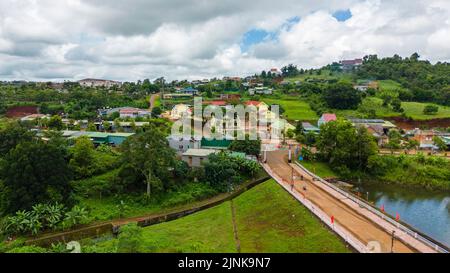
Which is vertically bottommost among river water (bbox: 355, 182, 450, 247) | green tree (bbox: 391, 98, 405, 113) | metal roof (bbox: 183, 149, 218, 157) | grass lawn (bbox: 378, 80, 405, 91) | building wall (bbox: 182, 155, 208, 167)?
river water (bbox: 355, 182, 450, 247)

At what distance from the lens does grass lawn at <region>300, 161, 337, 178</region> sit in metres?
36.4

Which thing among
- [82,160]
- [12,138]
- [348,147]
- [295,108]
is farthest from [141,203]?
[295,108]

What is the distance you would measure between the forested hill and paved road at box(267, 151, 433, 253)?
5538cm

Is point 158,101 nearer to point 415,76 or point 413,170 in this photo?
point 413,170

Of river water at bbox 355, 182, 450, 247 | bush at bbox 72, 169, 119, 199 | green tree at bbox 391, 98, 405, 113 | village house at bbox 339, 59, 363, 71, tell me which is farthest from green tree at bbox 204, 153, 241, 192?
village house at bbox 339, 59, 363, 71

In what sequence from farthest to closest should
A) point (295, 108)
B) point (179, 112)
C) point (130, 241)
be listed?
point (295, 108)
point (179, 112)
point (130, 241)

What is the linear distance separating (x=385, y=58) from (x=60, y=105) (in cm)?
11501

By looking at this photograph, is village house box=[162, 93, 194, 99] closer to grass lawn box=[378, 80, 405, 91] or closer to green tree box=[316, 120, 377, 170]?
grass lawn box=[378, 80, 405, 91]

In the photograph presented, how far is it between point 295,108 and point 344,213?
1907 inches

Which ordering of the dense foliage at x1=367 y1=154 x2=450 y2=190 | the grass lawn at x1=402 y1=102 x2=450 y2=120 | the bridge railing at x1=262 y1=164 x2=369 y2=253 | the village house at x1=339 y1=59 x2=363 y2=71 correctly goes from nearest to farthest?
1. the bridge railing at x1=262 y1=164 x2=369 y2=253
2. the dense foliage at x1=367 y1=154 x2=450 y2=190
3. the grass lawn at x1=402 y1=102 x2=450 y2=120
4. the village house at x1=339 y1=59 x2=363 y2=71

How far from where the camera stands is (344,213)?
2266 cm

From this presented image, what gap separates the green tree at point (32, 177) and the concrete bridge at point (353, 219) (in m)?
17.9
